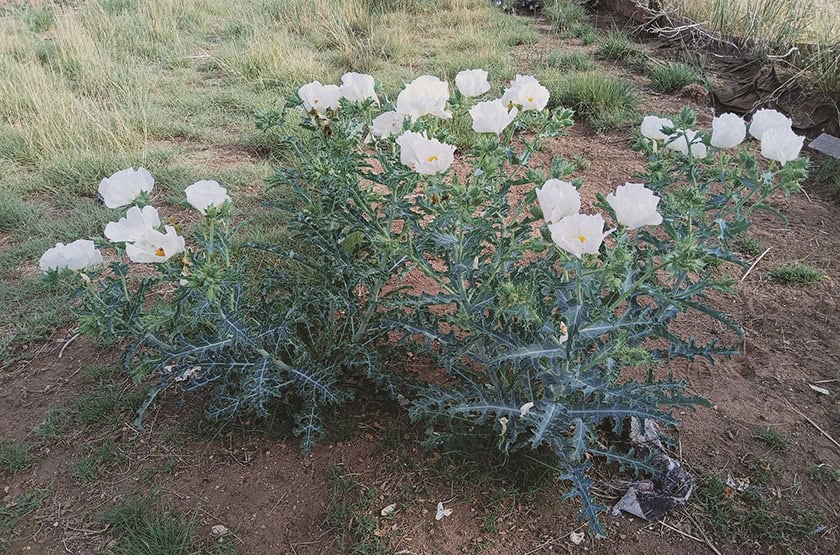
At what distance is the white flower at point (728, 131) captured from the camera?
162 cm

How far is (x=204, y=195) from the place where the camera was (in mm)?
1678

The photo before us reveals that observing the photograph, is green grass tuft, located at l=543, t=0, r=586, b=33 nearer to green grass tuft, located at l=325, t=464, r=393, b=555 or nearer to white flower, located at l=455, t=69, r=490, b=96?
white flower, located at l=455, t=69, r=490, b=96

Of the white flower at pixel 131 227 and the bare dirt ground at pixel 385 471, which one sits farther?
the bare dirt ground at pixel 385 471

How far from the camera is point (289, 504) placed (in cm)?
201

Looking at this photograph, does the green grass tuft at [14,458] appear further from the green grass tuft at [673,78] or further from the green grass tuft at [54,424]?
the green grass tuft at [673,78]

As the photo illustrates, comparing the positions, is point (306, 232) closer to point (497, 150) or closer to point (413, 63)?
point (497, 150)

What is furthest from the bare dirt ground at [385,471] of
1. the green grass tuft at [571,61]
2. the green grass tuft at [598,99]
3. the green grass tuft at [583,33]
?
the green grass tuft at [583,33]

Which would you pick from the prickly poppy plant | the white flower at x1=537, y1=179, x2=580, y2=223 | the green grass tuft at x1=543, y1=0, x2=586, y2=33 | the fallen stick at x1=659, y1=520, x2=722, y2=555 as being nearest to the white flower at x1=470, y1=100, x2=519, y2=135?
the prickly poppy plant

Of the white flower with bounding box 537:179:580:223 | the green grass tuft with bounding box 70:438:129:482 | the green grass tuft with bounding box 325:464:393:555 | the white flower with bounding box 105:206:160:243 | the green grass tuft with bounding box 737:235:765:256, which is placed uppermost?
the white flower with bounding box 537:179:580:223

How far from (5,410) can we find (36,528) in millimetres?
675

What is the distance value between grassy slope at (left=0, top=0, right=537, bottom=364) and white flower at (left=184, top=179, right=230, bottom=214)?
1675 mm

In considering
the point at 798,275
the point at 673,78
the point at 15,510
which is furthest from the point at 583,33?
the point at 15,510

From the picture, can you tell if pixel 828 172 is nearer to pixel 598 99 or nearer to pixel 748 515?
pixel 598 99

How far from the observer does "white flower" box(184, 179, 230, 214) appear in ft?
5.46
